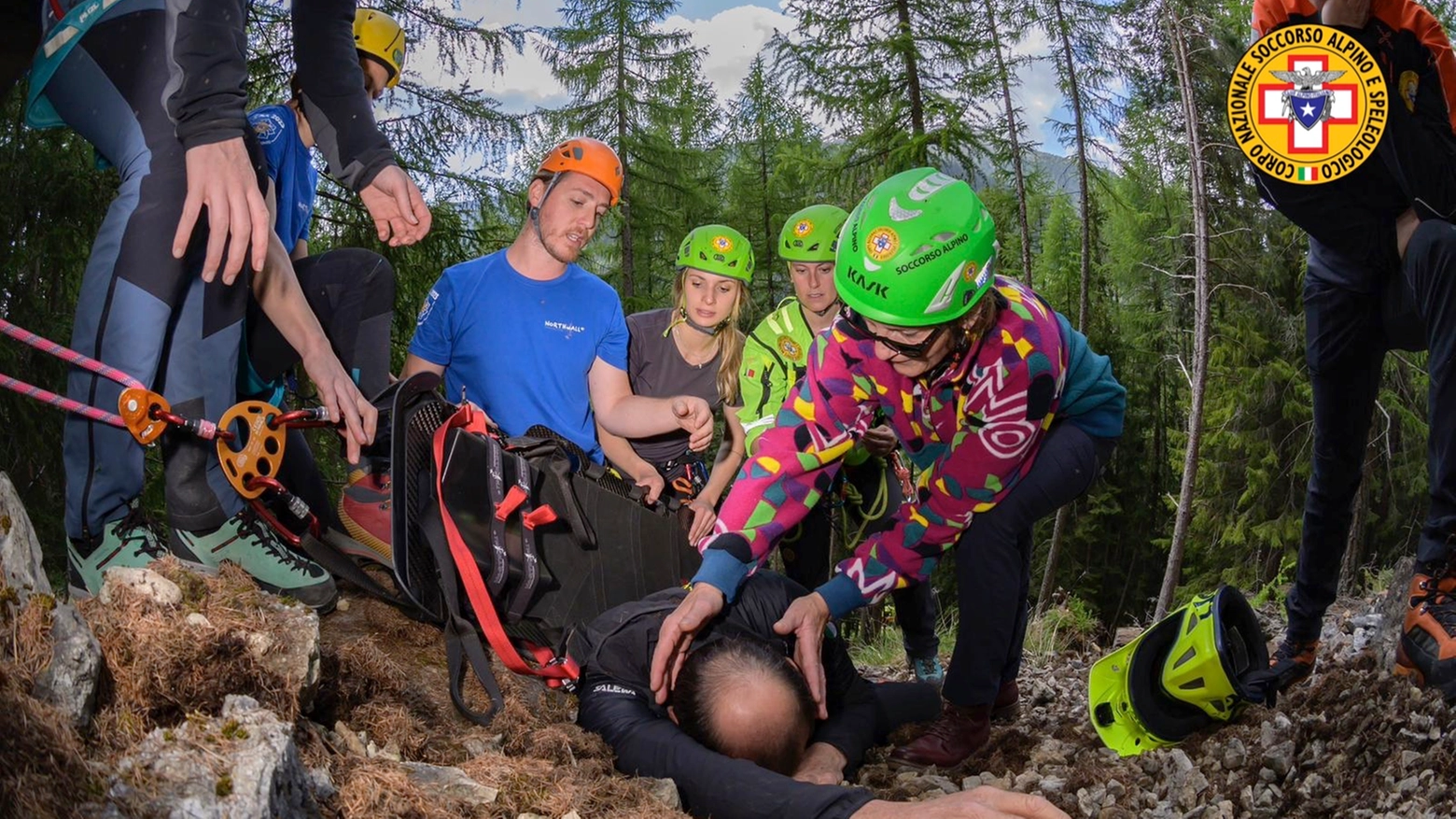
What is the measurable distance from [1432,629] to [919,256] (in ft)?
7.24

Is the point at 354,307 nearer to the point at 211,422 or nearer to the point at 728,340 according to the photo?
the point at 211,422

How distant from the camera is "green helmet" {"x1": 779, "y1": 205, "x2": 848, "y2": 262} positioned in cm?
566

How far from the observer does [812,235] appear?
5.72 m

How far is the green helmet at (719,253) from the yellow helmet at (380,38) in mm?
1762

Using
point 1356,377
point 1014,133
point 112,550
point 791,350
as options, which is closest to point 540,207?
point 791,350

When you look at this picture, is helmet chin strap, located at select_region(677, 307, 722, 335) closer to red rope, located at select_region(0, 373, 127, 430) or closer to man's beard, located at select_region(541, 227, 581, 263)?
man's beard, located at select_region(541, 227, 581, 263)

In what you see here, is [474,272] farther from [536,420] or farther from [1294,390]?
[1294,390]

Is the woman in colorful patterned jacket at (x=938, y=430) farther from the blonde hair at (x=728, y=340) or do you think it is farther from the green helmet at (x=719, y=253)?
the green helmet at (x=719, y=253)

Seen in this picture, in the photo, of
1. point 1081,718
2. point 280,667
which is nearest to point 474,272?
point 280,667

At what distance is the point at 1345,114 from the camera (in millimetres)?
3869

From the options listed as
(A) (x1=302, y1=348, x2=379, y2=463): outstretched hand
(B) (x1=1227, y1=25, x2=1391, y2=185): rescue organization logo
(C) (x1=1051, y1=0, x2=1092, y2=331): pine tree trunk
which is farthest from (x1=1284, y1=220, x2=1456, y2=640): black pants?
(C) (x1=1051, y1=0, x2=1092, y2=331): pine tree trunk

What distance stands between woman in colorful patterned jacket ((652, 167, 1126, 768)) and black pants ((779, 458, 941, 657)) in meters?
1.11

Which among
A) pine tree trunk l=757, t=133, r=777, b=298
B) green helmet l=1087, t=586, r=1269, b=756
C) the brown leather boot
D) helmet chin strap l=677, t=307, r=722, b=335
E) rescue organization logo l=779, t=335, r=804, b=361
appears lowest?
the brown leather boot

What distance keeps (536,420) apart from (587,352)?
0.43 m
